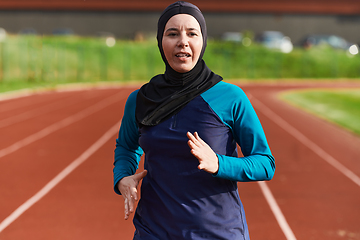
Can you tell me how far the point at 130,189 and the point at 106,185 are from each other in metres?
5.29

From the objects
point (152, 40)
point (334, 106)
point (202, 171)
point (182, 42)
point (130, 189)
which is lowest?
point (334, 106)

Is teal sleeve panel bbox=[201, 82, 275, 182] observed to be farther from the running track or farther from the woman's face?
the running track

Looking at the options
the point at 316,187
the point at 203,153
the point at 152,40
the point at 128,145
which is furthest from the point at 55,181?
the point at 152,40

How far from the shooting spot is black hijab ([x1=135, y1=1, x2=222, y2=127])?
7.02ft

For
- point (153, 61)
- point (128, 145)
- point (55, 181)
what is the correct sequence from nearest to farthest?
1. point (128, 145)
2. point (55, 181)
3. point (153, 61)

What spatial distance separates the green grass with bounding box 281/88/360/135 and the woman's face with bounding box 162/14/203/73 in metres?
11.2

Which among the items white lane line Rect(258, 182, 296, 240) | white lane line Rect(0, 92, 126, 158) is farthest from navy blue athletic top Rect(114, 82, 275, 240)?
white lane line Rect(0, 92, 126, 158)

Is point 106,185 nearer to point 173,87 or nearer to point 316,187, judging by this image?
point 316,187

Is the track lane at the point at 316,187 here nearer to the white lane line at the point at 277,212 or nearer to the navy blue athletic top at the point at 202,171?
the white lane line at the point at 277,212

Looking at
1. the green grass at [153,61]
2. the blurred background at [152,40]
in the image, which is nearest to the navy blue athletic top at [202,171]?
the blurred background at [152,40]

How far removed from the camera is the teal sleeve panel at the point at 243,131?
208 centimetres

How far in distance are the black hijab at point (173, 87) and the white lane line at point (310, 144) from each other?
245 inches

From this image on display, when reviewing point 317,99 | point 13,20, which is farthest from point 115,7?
point 317,99

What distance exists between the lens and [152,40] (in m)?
38.0
